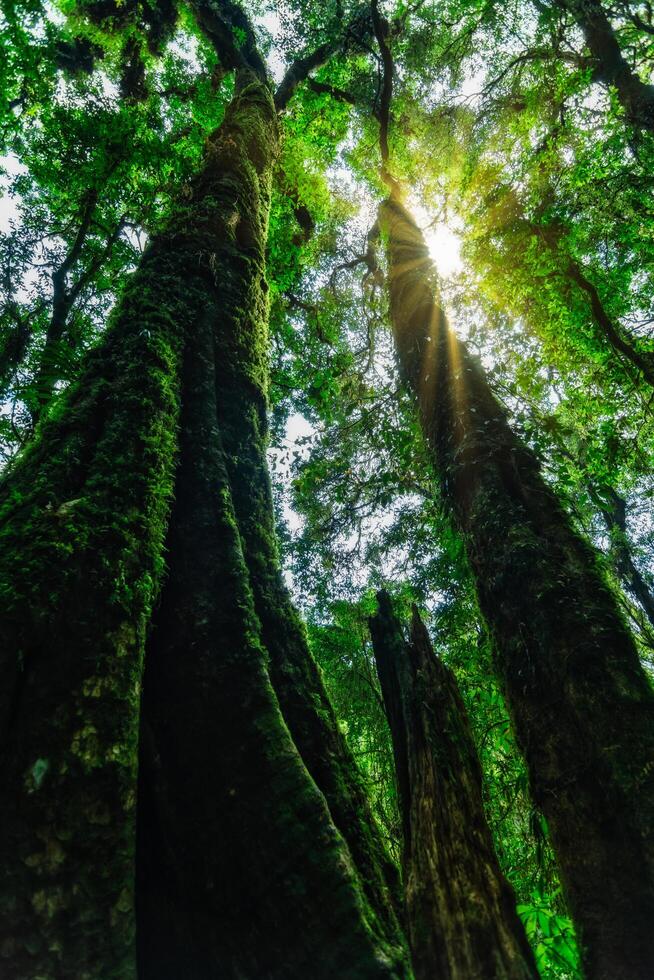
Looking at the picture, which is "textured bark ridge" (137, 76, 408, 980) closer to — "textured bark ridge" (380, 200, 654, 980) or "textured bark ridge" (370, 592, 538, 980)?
"textured bark ridge" (370, 592, 538, 980)

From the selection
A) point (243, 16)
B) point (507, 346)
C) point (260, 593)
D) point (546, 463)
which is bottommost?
point (260, 593)

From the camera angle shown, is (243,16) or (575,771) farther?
(243,16)

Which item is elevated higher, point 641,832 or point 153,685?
point 153,685

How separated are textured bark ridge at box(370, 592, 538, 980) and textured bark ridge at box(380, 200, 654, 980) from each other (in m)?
0.53

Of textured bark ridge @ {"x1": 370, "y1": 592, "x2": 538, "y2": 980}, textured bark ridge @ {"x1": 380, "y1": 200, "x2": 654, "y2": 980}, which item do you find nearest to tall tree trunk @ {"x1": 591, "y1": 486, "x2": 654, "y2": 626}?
textured bark ridge @ {"x1": 380, "y1": 200, "x2": 654, "y2": 980}

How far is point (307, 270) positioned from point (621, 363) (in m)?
7.83

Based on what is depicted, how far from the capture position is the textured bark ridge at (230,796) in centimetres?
154

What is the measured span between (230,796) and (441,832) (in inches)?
31.6

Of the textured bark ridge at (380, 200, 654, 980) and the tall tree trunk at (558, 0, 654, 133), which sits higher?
the tall tree trunk at (558, 0, 654, 133)

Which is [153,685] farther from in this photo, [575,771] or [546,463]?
[546,463]

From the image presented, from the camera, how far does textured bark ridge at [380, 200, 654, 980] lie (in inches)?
76.7

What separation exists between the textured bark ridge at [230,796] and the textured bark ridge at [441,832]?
0.15 m

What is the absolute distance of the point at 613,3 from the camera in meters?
9.13

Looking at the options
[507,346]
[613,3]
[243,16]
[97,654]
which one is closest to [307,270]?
[243,16]
